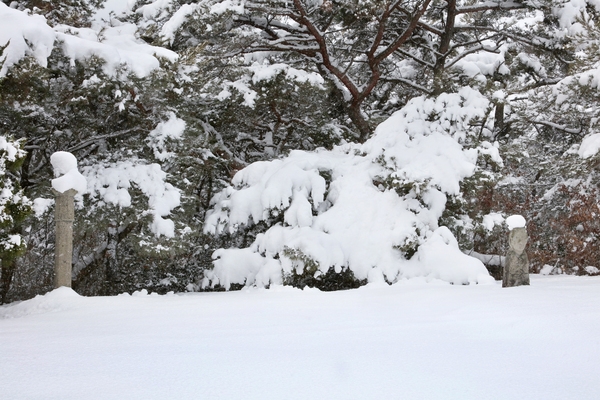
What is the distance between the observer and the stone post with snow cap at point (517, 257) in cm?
522

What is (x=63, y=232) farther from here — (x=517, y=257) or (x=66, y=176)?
(x=517, y=257)

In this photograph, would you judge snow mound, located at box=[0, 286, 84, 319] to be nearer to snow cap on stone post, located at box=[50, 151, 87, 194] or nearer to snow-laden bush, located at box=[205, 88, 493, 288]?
snow cap on stone post, located at box=[50, 151, 87, 194]

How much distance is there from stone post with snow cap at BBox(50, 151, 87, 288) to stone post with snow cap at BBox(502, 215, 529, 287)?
489 cm

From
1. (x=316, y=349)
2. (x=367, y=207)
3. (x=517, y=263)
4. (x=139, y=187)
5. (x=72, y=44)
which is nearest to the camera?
(x=316, y=349)

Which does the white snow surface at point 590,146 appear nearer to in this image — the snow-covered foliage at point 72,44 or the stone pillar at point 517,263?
the stone pillar at point 517,263

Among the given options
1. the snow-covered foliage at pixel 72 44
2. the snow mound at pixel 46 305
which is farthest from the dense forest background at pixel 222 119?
the snow mound at pixel 46 305

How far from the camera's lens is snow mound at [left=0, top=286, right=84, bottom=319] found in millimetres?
4812

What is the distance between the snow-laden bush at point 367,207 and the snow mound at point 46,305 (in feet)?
8.01

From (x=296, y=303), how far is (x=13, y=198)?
304 cm

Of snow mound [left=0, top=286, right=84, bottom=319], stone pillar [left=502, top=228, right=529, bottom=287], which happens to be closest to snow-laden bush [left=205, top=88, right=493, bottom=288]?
stone pillar [left=502, top=228, right=529, bottom=287]

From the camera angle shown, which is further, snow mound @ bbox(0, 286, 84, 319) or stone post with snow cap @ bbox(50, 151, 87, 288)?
stone post with snow cap @ bbox(50, 151, 87, 288)

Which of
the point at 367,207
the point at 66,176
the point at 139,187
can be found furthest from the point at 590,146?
the point at 66,176

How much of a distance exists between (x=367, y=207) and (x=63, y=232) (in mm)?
4237

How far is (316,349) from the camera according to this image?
9.51 feet
